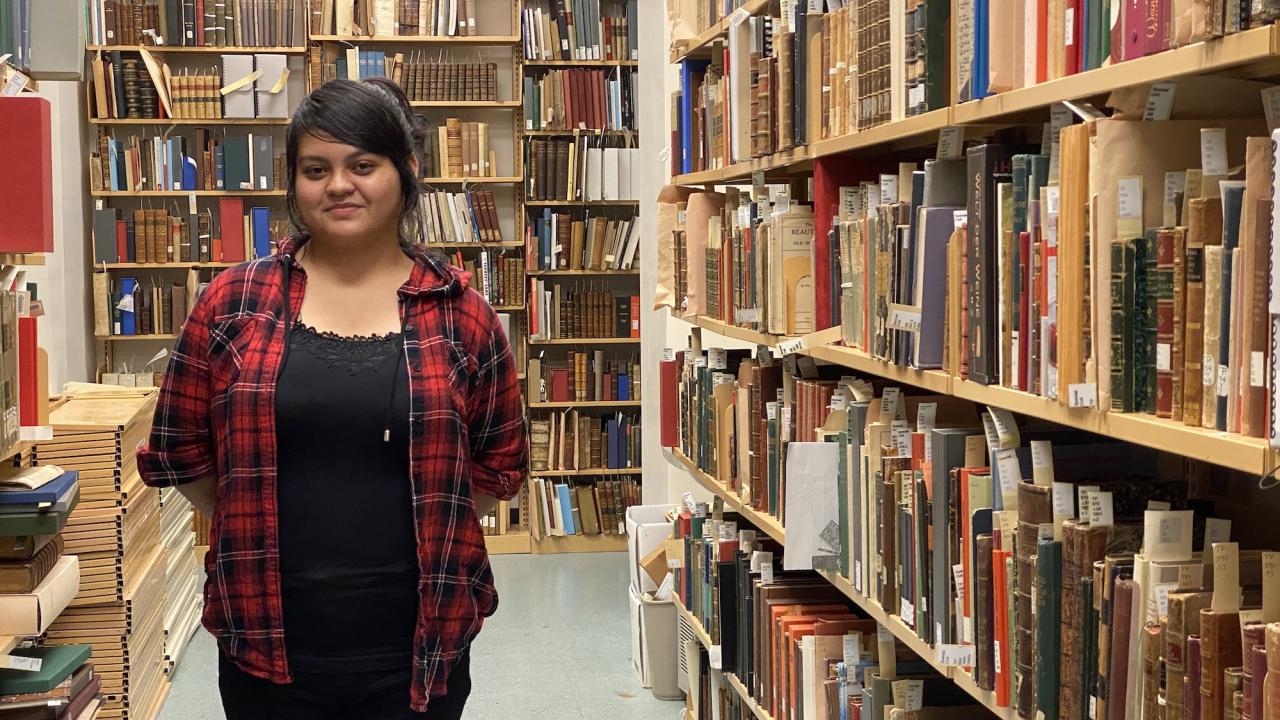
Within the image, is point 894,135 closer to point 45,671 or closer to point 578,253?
point 45,671

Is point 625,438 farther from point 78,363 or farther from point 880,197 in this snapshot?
point 880,197

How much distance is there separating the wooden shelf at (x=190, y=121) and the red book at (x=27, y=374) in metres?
3.93

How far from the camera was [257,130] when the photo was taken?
693 cm

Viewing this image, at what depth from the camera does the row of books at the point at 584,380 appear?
7012 mm

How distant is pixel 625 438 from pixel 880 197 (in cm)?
481

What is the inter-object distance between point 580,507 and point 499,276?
126 centimetres

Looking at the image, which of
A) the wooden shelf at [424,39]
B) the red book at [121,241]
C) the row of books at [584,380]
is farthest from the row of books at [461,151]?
the red book at [121,241]

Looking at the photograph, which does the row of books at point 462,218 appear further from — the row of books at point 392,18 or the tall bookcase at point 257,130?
the row of books at point 392,18

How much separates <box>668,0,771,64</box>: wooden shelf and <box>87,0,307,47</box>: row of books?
3500mm

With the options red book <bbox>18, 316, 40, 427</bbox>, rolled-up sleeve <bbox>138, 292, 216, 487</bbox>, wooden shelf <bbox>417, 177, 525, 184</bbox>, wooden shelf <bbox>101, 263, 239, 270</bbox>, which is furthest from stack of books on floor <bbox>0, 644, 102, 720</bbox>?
wooden shelf <bbox>417, 177, 525, 184</bbox>

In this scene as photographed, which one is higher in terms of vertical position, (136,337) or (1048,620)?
(136,337)

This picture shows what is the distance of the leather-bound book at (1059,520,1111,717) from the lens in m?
1.56

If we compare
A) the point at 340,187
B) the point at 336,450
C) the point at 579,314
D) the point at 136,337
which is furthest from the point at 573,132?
the point at 336,450

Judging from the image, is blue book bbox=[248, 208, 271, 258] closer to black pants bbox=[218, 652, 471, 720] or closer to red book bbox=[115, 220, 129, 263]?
red book bbox=[115, 220, 129, 263]
